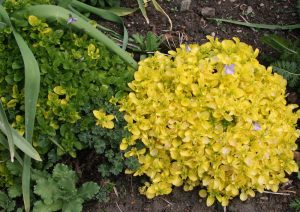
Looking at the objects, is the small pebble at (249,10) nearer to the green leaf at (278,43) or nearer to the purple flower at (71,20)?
the green leaf at (278,43)

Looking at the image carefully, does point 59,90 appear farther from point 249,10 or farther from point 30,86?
point 249,10

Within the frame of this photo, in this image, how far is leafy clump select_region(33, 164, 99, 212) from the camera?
2543 mm

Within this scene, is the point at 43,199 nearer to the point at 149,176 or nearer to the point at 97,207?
the point at 97,207

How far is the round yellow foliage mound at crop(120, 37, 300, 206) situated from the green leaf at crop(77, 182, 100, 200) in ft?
0.67

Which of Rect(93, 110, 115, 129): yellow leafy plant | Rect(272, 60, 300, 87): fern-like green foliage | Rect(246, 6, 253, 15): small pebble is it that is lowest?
Rect(93, 110, 115, 129): yellow leafy plant

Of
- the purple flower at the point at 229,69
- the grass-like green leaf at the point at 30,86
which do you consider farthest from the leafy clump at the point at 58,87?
the purple flower at the point at 229,69

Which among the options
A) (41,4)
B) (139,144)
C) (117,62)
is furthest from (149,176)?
(41,4)

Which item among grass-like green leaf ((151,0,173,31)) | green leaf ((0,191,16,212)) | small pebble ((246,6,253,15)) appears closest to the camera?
green leaf ((0,191,16,212))

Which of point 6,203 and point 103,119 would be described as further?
point 6,203

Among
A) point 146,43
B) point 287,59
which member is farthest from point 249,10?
point 146,43

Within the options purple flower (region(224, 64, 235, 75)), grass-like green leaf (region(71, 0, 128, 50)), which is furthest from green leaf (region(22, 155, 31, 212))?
purple flower (region(224, 64, 235, 75))

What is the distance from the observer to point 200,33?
3.25m

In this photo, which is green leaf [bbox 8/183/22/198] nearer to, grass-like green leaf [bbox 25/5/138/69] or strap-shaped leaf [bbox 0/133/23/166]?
strap-shaped leaf [bbox 0/133/23/166]

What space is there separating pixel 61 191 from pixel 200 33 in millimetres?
1249
